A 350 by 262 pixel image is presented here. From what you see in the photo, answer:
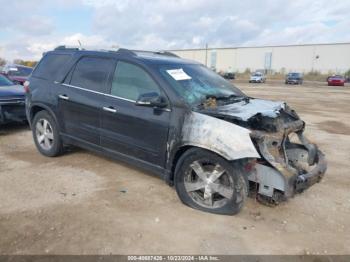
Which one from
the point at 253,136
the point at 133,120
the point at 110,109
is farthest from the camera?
the point at 110,109

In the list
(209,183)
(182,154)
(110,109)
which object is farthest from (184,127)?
(110,109)

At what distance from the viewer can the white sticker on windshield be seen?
4373 mm

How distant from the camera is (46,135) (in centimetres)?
582

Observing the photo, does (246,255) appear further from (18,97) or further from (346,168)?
(18,97)

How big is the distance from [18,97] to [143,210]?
5.16 meters

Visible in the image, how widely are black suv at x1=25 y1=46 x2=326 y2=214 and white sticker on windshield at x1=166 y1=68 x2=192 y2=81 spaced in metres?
0.02

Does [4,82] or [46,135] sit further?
[4,82]

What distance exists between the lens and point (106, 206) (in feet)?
13.5

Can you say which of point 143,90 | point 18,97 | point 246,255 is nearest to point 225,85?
point 143,90

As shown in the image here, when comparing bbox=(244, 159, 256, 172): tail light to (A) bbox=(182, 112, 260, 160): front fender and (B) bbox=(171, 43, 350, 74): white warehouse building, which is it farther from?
(B) bbox=(171, 43, 350, 74): white warehouse building

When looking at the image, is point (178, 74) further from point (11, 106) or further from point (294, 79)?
point (294, 79)

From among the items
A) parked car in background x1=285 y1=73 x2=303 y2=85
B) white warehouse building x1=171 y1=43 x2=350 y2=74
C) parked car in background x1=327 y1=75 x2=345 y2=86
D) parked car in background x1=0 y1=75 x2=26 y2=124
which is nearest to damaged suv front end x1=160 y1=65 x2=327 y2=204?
parked car in background x1=0 y1=75 x2=26 y2=124

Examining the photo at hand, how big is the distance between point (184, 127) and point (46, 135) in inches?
117

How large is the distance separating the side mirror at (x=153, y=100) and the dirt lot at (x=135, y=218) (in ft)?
3.99
